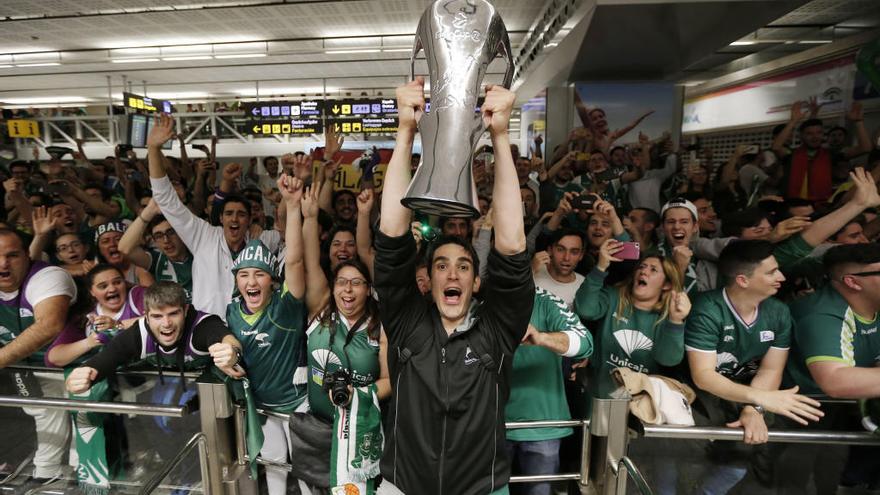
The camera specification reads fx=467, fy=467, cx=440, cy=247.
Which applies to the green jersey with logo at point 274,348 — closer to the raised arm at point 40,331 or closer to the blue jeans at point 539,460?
the raised arm at point 40,331

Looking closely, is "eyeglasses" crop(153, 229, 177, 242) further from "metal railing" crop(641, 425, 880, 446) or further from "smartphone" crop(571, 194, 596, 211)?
"metal railing" crop(641, 425, 880, 446)

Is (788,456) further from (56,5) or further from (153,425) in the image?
(56,5)

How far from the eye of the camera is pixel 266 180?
7875 millimetres

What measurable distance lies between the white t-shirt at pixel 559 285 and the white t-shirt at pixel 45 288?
2.81 meters

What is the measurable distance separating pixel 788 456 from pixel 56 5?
9.35m

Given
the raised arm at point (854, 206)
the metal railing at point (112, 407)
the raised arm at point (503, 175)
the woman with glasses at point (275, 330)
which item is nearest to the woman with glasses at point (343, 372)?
the woman with glasses at point (275, 330)

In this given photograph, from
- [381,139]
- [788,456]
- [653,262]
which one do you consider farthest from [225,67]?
[788,456]

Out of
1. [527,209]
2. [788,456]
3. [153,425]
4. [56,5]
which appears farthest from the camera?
[56,5]

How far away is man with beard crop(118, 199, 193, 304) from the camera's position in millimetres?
3354

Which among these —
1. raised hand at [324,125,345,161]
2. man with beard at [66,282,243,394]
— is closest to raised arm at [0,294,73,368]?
man with beard at [66,282,243,394]

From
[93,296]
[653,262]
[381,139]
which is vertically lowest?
[93,296]

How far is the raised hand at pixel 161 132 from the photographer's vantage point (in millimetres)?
3150

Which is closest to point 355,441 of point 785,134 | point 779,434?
point 779,434

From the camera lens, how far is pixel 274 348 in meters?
2.38
